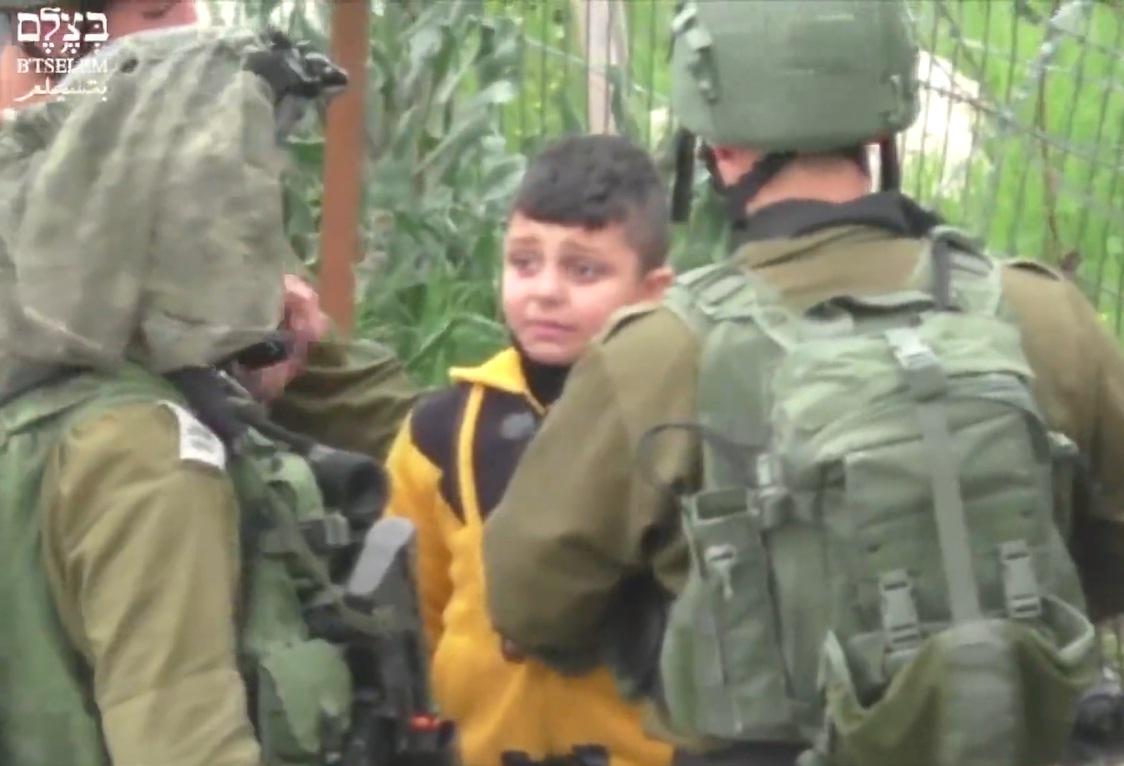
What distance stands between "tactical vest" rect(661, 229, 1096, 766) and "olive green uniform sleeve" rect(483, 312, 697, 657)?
0.21 feet

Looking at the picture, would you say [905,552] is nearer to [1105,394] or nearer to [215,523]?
[1105,394]

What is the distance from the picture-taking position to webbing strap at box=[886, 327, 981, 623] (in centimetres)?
246

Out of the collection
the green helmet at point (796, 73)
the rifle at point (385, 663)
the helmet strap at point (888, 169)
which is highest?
the green helmet at point (796, 73)

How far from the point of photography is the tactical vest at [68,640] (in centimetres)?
261

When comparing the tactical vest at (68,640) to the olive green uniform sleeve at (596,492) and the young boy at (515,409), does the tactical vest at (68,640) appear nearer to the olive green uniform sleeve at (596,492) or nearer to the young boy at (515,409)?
the olive green uniform sleeve at (596,492)

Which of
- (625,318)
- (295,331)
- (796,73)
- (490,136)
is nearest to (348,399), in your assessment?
(295,331)

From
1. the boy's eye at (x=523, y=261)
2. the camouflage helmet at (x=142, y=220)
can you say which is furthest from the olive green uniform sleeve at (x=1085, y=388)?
the camouflage helmet at (x=142, y=220)

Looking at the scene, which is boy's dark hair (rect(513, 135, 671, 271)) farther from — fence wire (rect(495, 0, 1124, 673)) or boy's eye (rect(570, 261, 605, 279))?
fence wire (rect(495, 0, 1124, 673))

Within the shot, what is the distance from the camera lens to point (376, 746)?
2838mm

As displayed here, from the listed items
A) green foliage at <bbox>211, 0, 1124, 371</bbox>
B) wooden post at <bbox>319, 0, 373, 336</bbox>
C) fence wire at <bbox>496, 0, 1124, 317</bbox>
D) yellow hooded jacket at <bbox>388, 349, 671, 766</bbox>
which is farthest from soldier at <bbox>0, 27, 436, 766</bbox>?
fence wire at <bbox>496, 0, 1124, 317</bbox>

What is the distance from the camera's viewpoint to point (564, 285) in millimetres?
3336

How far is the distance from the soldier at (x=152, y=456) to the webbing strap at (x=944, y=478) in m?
0.82

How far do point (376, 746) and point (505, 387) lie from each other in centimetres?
74

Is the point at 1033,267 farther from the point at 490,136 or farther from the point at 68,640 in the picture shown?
the point at 490,136
